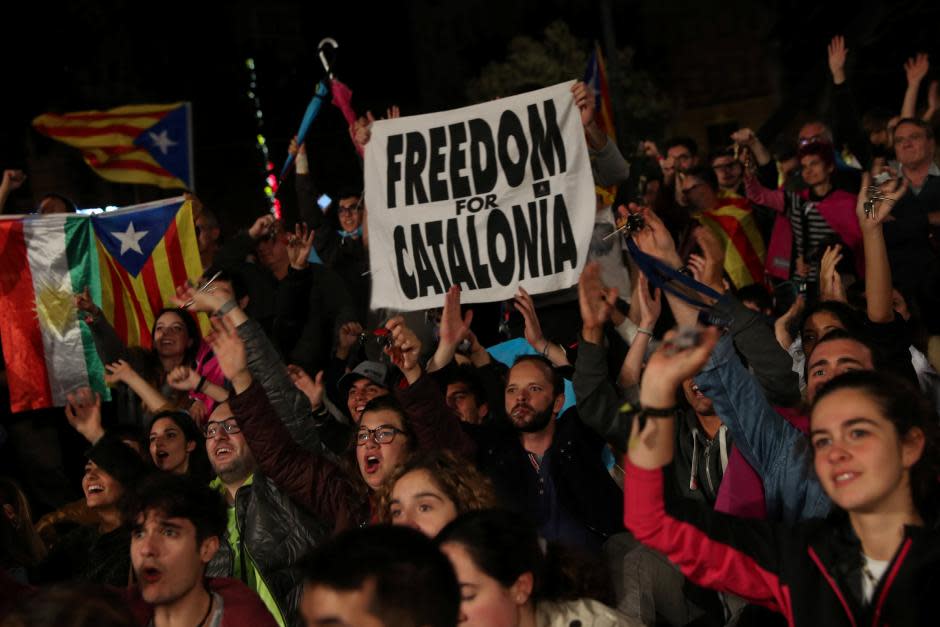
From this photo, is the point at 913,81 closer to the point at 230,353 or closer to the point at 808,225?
the point at 808,225

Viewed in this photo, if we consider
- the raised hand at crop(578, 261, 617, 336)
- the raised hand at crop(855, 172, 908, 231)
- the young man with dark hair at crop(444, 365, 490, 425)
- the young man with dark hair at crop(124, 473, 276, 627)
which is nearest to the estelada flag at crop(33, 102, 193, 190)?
the young man with dark hair at crop(444, 365, 490, 425)

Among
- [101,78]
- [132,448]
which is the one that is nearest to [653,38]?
[101,78]

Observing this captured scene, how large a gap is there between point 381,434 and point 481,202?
1.94 meters

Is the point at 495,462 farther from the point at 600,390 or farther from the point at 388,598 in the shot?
the point at 388,598

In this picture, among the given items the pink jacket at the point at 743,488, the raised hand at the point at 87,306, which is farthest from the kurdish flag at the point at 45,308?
the pink jacket at the point at 743,488

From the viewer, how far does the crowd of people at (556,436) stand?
3486 millimetres

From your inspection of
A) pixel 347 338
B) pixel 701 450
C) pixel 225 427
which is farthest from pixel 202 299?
pixel 347 338

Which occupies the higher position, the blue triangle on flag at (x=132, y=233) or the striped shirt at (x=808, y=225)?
the blue triangle on flag at (x=132, y=233)

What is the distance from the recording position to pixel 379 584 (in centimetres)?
301

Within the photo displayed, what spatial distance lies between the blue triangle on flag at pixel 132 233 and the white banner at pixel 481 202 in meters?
2.01

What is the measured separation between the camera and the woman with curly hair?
14.9ft

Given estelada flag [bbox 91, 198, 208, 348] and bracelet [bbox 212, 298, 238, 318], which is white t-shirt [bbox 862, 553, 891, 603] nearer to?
bracelet [bbox 212, 298, 238, 318]

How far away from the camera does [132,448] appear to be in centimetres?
650

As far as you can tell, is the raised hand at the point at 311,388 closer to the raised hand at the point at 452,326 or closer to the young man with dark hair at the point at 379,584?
the raised hand at the point at 452,326
